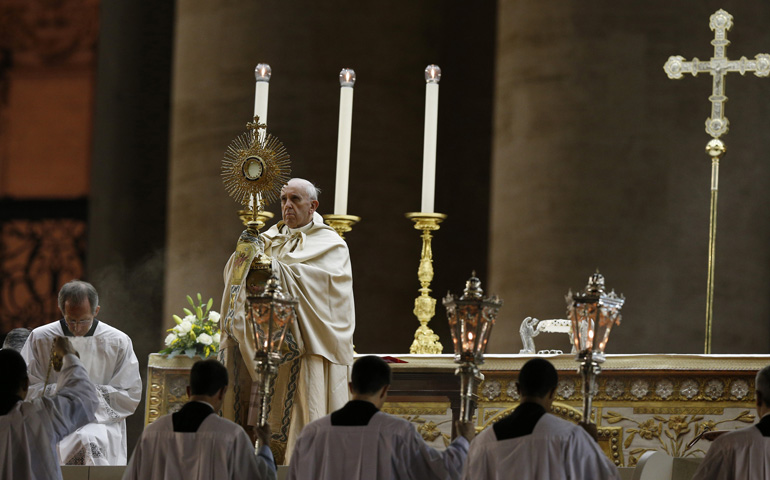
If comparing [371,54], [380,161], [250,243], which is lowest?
[250,243]

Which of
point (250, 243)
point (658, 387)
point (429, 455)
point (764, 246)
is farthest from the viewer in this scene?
point (764, 246)

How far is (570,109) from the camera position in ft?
33.6

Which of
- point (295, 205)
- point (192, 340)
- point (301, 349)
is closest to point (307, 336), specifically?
point (301, 349)

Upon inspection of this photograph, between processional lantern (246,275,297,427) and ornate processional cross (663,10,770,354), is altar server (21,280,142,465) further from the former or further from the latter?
ornate processional cross (663,10,770,354)

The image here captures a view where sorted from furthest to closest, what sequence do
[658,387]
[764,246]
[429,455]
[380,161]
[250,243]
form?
[380,161] → [764,246] → [658,387] → [250,243] → [429,455]

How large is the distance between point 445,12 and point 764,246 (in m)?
3.33

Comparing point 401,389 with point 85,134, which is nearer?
point 401,389

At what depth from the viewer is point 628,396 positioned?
709cm

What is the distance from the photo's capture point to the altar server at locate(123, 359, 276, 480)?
5215mm

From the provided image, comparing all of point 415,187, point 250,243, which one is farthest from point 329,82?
point 250,243

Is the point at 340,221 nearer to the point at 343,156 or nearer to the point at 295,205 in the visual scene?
the point at 295,205

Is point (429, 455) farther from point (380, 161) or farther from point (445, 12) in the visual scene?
point (445, 12)

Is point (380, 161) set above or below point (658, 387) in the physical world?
above

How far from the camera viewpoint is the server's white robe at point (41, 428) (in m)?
5.45
